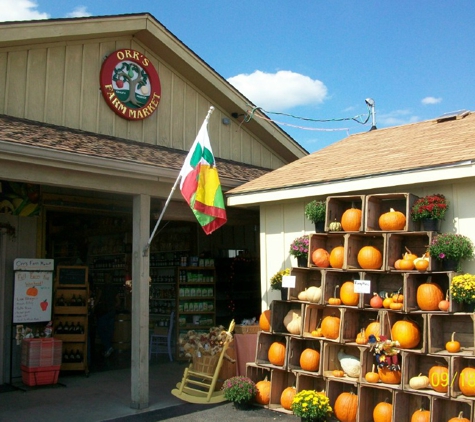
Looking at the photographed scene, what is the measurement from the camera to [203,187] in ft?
22.8

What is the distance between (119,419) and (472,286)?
440cm

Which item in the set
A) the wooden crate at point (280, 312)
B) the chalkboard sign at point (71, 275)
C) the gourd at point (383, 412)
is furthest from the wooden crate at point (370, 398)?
the chalkboard sign at point (71, 275)

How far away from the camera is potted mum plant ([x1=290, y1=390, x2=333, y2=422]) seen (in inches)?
244

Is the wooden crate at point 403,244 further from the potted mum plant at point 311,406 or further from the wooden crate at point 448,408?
the potted mum plant at point 311,406

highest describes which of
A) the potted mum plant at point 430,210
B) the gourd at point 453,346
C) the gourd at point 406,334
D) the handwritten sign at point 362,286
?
the potted mum plant at point 430,210

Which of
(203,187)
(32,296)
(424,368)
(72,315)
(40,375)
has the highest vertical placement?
(203,187)

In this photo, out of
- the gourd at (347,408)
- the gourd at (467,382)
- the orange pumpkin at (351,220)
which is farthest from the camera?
the orange pumpkin at (351,220)

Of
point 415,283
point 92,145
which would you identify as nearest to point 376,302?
point 415,283

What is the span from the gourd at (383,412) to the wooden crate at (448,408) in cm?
52

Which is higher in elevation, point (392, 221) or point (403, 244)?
point (392, 221)

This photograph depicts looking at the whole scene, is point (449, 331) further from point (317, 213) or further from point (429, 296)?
point (317, 213)

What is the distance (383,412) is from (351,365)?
24.5 inches

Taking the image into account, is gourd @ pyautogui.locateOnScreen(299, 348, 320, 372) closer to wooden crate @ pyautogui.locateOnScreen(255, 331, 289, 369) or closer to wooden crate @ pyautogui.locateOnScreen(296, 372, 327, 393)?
wooden crate @ pyautogui.locateOnScreen(296, 372, 327, 393)

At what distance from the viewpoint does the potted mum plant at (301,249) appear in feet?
23.7
